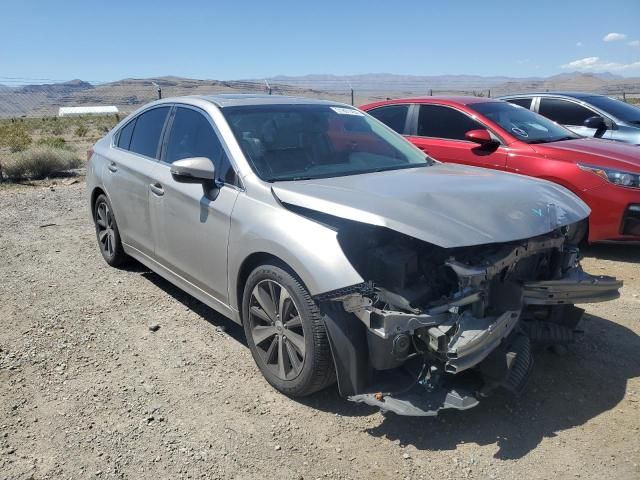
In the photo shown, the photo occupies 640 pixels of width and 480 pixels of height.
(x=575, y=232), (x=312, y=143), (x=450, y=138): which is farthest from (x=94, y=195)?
(x=575, y=232)

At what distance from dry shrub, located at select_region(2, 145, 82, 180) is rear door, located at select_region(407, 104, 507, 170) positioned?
8.73 metres

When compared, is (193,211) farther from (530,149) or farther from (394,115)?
(394,115)

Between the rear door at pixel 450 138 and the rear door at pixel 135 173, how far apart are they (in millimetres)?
3417

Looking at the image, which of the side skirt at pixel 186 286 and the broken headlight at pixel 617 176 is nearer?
the side skirt at pixel 186 286

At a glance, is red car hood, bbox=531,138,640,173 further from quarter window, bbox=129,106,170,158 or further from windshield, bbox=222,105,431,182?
quarter window, bbox=129,106,170,158

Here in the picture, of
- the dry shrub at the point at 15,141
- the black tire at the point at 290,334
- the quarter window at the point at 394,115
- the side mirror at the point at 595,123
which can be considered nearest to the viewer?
the black tire at the point at 290,334

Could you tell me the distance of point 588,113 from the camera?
27.2ft

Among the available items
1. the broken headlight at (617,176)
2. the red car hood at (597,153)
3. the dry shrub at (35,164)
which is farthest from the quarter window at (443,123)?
the dry shrub at (35,164)

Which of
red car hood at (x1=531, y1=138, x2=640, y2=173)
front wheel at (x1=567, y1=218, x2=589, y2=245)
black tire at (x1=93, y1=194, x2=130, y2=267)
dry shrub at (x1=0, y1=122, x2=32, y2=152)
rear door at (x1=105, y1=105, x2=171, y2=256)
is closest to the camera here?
front wheel at (x1=567, y1=218, x2=589, y2=245)

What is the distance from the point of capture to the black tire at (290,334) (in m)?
2.97

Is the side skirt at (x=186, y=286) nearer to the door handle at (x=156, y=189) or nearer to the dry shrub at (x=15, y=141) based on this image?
the door handle at (x=156, y=189)

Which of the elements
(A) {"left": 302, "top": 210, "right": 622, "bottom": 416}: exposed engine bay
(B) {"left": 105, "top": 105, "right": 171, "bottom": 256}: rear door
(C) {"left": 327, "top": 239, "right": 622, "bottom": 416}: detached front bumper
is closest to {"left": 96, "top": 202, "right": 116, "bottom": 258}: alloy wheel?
(B) {"left": 105, "top": 105, "right": 171, "bottom": 256}: rear door

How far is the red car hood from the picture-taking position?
5.59 m

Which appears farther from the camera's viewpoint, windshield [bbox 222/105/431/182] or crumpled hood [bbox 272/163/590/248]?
windshield [bbox 222/105/431/182]
